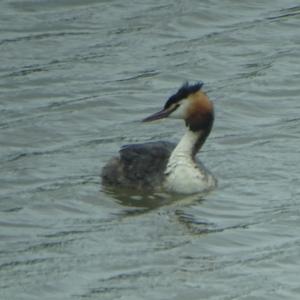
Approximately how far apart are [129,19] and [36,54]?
1.54 metres

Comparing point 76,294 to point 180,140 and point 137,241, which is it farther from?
point 180,140

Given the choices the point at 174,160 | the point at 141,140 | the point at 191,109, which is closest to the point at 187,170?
the point at 174,160

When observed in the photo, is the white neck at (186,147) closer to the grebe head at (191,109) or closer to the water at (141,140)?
the grebe head at (191,109)

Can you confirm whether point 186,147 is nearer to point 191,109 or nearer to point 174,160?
point 174,160

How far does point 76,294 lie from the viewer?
35.0ft

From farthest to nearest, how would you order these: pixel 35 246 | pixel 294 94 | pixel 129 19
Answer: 1. pixel 129 19
2. pixel 294 94
3. pixel 35 246

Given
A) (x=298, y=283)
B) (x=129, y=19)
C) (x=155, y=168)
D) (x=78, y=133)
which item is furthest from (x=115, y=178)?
(x=129, y=19)

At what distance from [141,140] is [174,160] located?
1.06 meters

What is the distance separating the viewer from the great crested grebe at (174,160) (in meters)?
13.8

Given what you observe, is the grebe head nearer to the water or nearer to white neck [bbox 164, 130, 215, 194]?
white neck [bbox 164, 130, 215, 194]

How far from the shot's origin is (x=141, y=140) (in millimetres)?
→ 15023

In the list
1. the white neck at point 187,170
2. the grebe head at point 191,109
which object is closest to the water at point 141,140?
the white neck at point 187,170

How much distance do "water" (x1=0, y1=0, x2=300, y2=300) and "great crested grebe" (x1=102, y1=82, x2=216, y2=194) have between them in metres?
0.19

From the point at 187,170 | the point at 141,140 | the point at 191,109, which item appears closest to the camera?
the point at 187,170
